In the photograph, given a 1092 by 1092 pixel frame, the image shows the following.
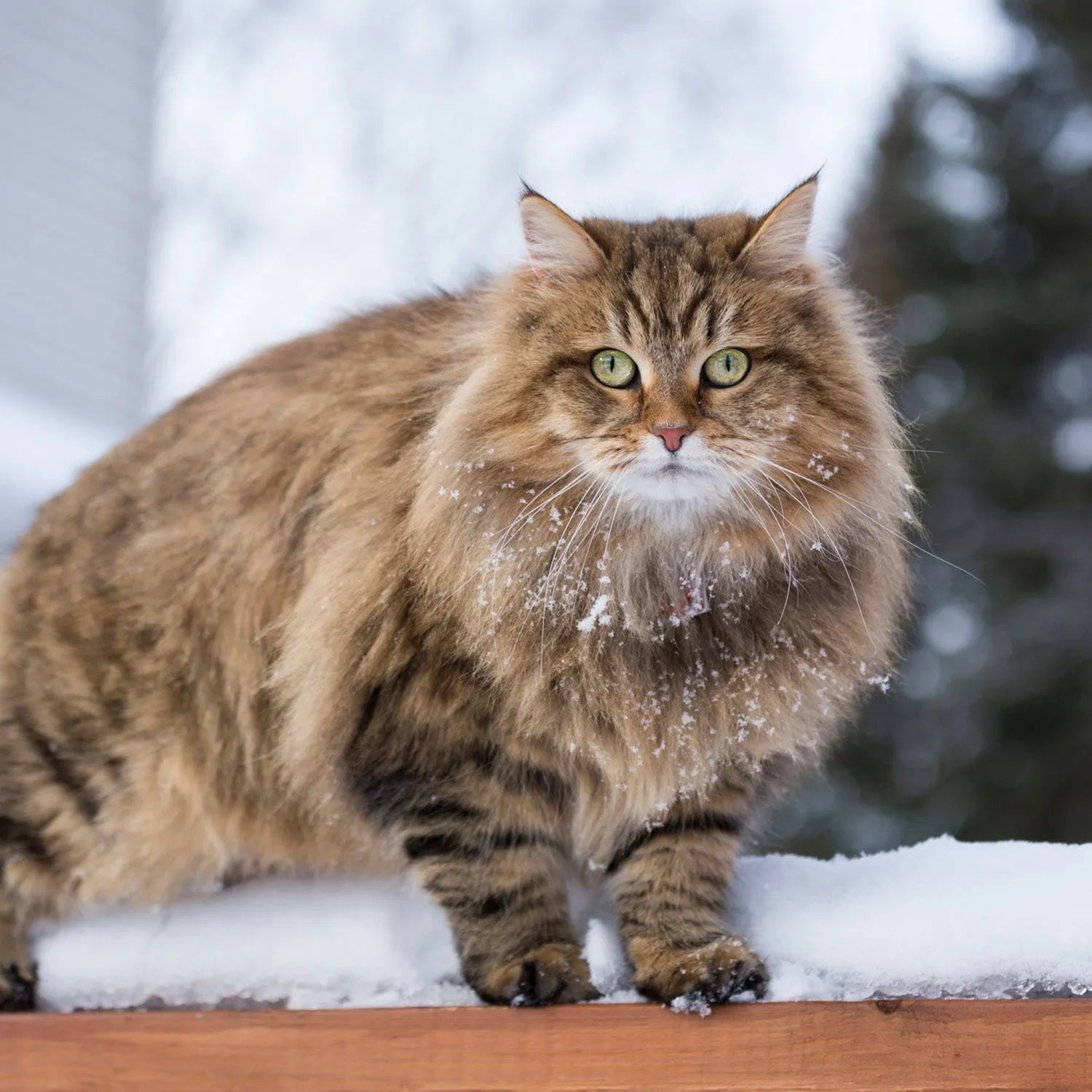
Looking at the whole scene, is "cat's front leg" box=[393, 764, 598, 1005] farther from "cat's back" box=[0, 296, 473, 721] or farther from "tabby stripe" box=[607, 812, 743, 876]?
"cat's back" box=[0, 296, 473, 721]

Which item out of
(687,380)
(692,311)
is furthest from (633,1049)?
(692,311)

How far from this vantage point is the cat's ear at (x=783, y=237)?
177 cm

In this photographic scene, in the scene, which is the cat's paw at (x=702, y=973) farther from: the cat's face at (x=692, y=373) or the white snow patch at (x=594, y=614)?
the cat's face at (x=692, y=373)

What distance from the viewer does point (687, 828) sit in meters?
1.89

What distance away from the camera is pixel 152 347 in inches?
288

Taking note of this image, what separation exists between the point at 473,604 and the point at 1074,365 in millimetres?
7418

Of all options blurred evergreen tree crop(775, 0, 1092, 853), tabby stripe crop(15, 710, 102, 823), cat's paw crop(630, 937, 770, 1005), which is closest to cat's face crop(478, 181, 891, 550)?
cat's paw crop(630, 937, 770, 1005)

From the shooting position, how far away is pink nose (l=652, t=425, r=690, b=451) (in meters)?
1.62

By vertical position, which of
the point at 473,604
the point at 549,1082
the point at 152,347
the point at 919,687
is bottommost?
the point at 919,687

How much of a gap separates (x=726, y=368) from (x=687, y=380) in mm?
74

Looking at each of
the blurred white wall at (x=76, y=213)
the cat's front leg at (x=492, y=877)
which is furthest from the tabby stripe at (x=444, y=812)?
the blurred white wall at (x=76, y=213)

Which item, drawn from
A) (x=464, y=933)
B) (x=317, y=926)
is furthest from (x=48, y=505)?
(x=464, y=933)

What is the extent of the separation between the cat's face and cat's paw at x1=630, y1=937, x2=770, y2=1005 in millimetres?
617

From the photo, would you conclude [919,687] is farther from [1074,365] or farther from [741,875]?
[741,875]
